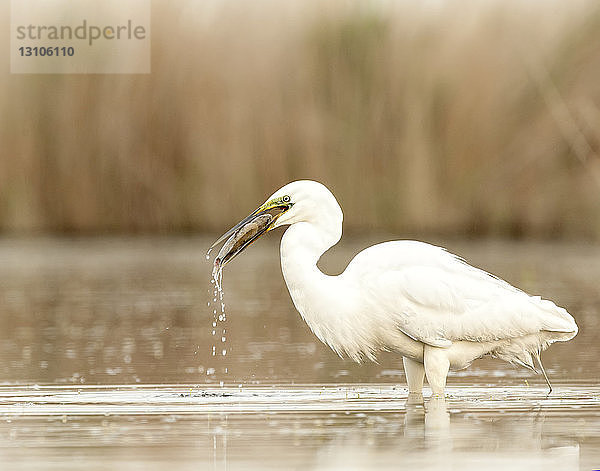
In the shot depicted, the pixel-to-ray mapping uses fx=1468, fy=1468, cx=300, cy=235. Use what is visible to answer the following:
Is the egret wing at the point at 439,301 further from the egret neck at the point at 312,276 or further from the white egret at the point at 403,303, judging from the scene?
the egret neck at the point at 312,276

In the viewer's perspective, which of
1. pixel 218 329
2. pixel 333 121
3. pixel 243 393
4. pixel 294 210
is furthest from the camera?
pixel 333 121

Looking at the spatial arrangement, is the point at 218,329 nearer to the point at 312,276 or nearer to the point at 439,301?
the point at 312,276

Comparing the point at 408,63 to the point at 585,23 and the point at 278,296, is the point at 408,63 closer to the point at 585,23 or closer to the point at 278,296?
the point at 585,23

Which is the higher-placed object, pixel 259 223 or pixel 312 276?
pixel 259 223

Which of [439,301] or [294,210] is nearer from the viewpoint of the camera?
[439,301]

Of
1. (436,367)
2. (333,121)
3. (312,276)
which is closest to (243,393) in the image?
(312,276)

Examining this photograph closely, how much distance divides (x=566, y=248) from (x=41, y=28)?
778 centimetres

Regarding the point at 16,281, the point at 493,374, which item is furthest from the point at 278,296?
the point at 493,374

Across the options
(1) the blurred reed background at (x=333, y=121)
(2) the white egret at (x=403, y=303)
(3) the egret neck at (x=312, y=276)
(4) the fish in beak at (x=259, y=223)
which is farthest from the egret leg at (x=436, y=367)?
(1) the blurred reed background at (x=333, y=121)

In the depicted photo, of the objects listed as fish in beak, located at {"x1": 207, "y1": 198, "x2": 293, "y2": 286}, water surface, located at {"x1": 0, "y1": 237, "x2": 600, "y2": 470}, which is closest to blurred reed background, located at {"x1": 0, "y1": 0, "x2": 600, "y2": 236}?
water surface, located at {"x1": 0, "y1": 237, "x2": 600, "y2": 470}

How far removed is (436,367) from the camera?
309 inches

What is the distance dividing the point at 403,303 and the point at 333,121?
11961 millimetres

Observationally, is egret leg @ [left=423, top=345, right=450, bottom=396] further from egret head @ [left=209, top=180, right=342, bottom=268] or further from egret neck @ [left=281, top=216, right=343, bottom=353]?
egret head @ [left=209, top=180, right=342, bottom=268]

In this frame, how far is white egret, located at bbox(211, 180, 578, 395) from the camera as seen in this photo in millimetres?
7918
